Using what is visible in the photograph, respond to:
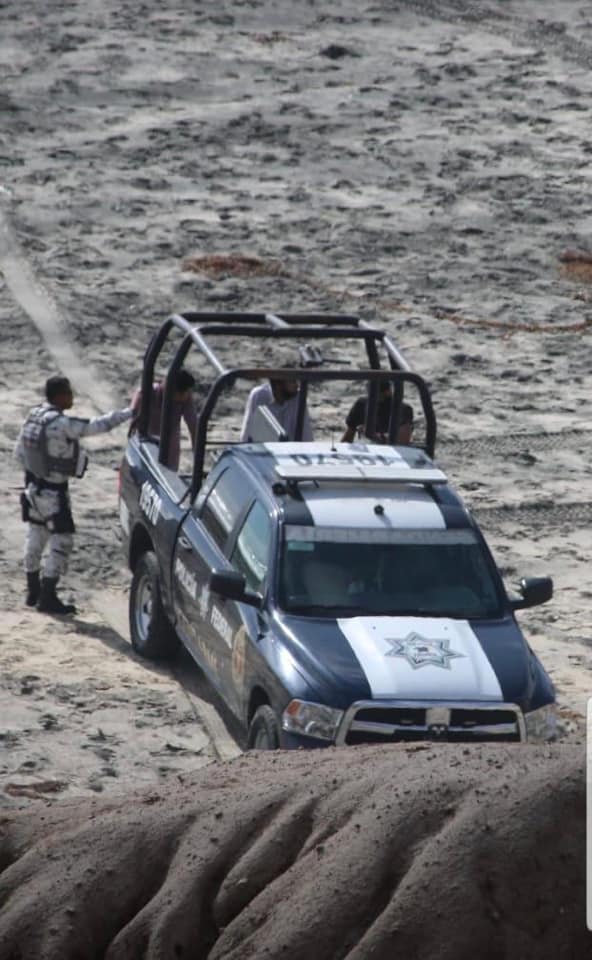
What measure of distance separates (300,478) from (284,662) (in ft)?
4.88

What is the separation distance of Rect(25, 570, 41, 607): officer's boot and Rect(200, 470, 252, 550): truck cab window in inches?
87.3

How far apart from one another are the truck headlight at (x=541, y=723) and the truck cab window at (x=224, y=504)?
7.85 ft

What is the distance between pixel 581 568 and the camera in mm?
15078

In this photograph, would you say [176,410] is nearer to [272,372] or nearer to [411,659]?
[272,372]

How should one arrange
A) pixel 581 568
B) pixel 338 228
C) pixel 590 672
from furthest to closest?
pixel 338 228, pixel 581 568, pixel 590 672

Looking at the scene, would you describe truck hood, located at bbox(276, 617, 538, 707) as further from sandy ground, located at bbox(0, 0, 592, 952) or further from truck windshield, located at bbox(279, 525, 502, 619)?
sandy ground, located at bbox(0, 0, 592, 952)

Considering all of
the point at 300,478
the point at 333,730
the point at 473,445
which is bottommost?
the point at 473,445

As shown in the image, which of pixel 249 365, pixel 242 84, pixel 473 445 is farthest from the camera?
pixel 242 84

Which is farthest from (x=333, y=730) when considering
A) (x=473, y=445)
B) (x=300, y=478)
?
(x=473, y=445)

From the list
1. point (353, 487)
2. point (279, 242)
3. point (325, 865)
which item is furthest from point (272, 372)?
point (279, 242)

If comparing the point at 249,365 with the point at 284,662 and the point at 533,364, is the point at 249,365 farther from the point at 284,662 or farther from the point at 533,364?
the point at 284,662

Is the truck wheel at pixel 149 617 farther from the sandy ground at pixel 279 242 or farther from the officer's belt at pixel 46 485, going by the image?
the officer's belt at pixel 46 485

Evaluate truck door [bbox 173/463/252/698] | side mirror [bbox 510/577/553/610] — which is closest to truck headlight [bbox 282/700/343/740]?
truck door [bbox 173/463/252/698]

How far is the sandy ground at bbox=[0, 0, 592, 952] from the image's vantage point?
13.0 meters
